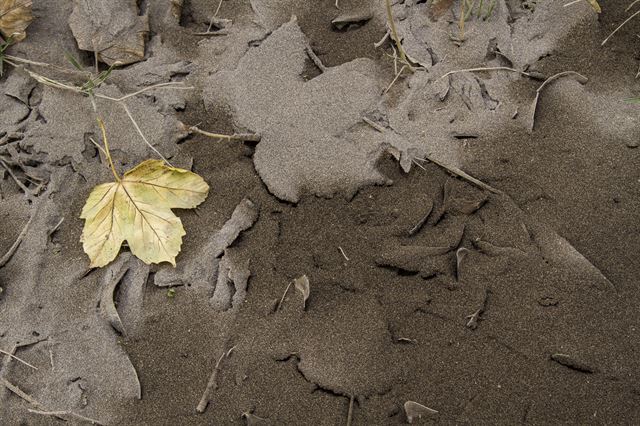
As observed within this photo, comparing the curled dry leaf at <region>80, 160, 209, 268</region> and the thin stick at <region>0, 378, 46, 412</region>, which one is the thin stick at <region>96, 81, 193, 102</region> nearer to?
the curled dry leaf at <region>80, 160, 209, 268</region>

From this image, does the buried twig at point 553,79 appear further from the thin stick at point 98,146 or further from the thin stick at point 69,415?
the thin stick at point 69,415

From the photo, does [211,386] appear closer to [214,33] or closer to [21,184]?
[21,184]

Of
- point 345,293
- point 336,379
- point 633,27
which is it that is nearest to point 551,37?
point 633,27

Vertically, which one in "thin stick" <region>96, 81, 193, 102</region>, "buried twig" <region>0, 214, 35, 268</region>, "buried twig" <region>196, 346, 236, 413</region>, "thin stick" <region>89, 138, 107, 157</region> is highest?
"thin stick" <region>96, 81, 193, 102</region>

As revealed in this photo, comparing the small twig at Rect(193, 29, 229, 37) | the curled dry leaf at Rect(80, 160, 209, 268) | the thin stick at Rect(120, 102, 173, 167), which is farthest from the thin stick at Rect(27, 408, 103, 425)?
the small twig at Rect(193, 29, 229, 37)

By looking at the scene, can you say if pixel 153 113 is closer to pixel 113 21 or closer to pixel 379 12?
pixel 113 21

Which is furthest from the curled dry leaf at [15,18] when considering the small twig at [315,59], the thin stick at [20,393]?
the thin stick at [20,393]
